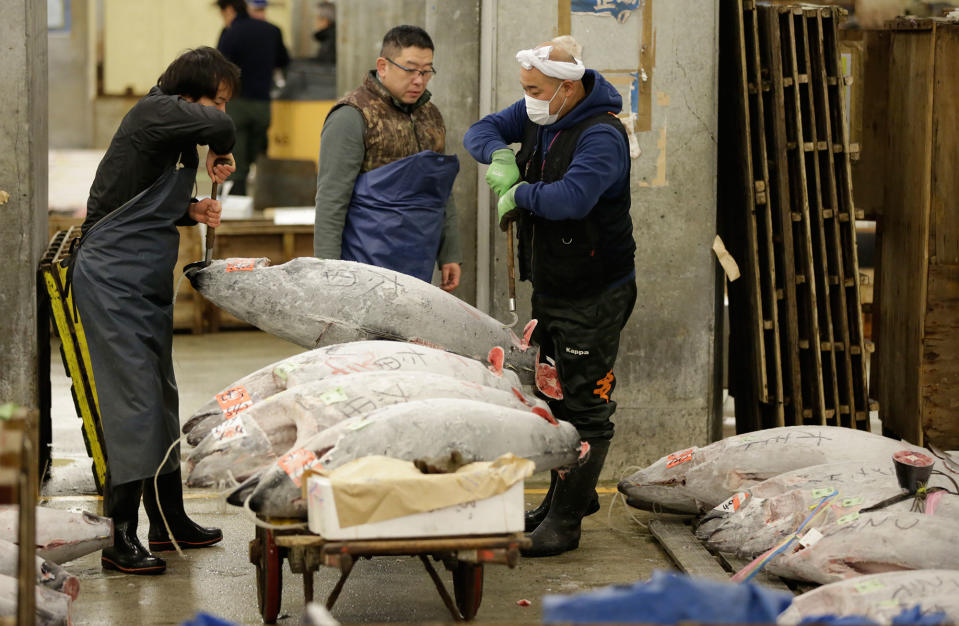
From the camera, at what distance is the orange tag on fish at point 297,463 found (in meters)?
3.82

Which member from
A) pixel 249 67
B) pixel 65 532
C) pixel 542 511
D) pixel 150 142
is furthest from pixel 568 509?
pixel 249 67

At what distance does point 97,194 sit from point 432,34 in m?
2.55

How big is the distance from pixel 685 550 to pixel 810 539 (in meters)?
0.77

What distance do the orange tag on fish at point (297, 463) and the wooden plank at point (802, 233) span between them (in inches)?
138

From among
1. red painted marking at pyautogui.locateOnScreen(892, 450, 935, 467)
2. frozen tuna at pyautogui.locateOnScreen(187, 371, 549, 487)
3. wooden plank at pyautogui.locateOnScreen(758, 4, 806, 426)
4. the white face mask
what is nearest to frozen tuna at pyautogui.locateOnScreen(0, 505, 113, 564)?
frozen tuna at pyautogui.locateOnScreen(187, 371, 549, 487)

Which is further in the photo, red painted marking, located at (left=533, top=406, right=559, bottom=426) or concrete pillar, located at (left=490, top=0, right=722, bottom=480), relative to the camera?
concrete pillar, located at (left=490, top=0, right=722, bottom=480)

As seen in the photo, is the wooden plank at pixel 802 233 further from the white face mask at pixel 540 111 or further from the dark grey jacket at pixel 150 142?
the dark grey jacket at pixel 150 142

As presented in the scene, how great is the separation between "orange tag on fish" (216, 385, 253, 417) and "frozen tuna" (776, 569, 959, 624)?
191cm

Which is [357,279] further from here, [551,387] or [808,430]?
[808,430]

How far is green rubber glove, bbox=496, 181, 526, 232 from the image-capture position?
5.21 meters

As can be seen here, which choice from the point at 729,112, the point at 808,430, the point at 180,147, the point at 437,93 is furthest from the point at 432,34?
the point at 808,430

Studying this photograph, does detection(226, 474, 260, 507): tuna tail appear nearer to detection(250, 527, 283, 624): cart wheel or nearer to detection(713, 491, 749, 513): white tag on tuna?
detection(250, 527, 283, 624): cart wheel

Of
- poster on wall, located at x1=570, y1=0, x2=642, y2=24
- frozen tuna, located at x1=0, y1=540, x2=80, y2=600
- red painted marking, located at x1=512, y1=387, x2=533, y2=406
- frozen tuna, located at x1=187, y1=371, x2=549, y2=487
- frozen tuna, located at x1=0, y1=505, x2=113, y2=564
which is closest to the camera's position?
frozen tuna, located at x1=187, y1=371, x2=549, y2=487

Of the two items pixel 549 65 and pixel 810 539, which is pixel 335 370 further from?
pixel 810 539
